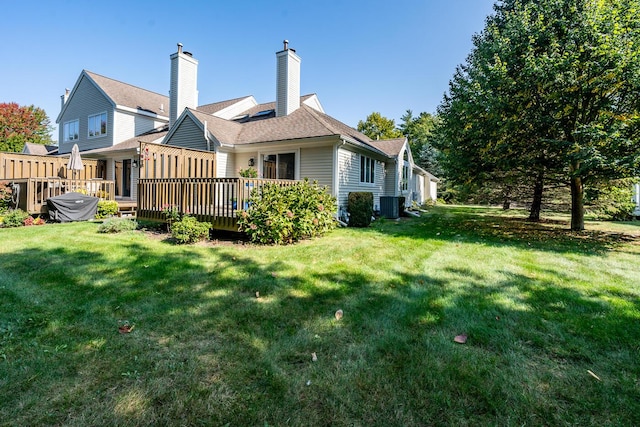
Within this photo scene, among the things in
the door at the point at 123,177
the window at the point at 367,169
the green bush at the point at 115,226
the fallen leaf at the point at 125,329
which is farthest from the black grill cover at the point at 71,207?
the window at the point at 367,169

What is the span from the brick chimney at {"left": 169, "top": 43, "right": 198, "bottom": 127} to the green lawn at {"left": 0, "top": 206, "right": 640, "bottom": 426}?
12.8 metres

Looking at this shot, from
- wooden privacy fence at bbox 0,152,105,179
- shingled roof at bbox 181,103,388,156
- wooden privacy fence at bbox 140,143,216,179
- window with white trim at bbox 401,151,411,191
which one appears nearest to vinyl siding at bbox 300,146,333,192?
shingled roof at bbox 181,103,388,156

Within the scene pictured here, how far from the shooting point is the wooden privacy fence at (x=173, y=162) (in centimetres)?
916

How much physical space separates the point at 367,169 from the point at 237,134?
6.32 meters

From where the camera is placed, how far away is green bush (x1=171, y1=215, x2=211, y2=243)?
6738 millimetres

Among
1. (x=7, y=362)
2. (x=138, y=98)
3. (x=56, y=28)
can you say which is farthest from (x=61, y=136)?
(x=7, y=362)

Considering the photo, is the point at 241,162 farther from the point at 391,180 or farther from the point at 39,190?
the point at 391,180

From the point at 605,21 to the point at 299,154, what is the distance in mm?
9559

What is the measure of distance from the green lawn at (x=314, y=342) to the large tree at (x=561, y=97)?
4.00 m

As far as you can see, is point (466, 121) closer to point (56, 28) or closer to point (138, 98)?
point (56, 28)

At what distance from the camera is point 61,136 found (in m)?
21.7

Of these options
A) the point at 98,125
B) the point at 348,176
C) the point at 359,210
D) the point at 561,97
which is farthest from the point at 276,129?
the point at 98,125

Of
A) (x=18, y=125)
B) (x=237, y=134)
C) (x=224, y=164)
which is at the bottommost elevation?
(x=224, y=164)

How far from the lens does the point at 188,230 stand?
677cm
